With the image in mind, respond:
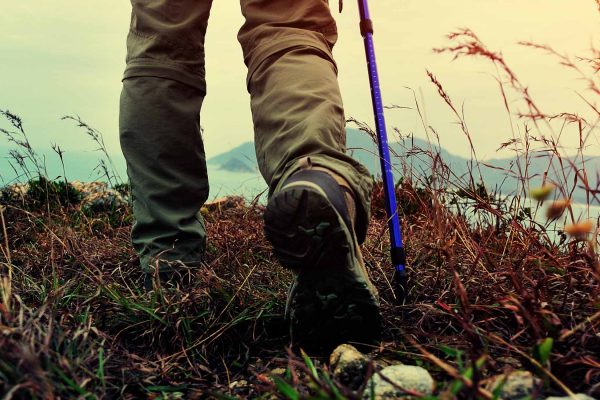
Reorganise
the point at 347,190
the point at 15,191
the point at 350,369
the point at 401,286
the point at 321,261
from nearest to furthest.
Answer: the point at 350,369 < the point at 321,261 < the point at 347,190 < the point at 401,286 < the point at 15,191

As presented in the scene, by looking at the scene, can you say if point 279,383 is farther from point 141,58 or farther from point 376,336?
point 141,58

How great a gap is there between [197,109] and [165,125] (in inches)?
6.4

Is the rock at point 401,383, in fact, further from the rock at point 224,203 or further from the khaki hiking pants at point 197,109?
the rock at point 224,203

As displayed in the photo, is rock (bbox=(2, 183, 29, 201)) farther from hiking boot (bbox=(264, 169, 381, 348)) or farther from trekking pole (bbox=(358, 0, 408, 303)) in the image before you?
hiking boot (bbox=(264, 169, 381, 348))

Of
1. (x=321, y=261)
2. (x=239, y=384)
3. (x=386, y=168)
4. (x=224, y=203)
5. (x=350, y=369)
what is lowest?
(x=224, y=203)

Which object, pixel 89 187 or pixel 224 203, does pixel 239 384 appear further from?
pixel 89 187

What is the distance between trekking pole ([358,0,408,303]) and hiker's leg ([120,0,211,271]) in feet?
1.95

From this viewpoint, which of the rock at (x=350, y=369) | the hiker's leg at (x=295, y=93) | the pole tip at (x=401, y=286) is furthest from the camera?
the pole tip at (x=401, y=286)

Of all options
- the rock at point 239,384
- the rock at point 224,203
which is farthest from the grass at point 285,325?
the rock at point 224,203

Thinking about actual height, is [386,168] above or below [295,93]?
below

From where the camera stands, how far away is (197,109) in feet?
8.46

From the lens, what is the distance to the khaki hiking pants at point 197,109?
76.4 inches

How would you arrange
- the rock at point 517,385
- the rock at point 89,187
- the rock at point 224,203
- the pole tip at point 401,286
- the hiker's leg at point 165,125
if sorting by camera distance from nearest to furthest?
the rock at point 517,385 < the pole tip at point 401,286 < the hiker's leg at point 165,125 < the rock at point 224,203 < the rock at point 89,187

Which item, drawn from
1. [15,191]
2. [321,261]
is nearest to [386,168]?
[321,261]
